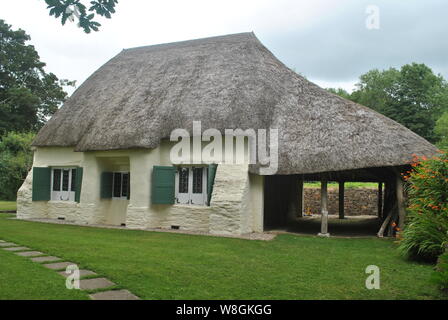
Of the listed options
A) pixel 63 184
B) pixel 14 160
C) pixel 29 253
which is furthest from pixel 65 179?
pixel 29 253

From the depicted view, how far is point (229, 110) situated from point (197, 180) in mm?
2761

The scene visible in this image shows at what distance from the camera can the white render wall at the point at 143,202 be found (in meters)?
12.7

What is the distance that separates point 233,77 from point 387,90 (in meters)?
40.3

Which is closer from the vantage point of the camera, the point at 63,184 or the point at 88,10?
the point at 88,10

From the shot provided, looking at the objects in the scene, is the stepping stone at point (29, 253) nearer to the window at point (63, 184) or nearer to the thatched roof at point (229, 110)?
the thatched roof at point (229, 110)

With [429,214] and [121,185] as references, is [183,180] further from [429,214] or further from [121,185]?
[429,214]

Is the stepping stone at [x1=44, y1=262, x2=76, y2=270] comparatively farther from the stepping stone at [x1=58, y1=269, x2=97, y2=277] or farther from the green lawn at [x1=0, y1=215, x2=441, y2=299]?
the stepping stone at [x1=58, y1=269, x2=97, y2=277]

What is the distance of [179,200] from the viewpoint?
1423 centimetres

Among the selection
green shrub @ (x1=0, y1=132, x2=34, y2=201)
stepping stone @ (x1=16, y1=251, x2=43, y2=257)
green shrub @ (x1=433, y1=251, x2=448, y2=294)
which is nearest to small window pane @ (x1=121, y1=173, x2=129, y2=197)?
stepping stone @ (x1=16, y1=251, x2=43, y2=257)

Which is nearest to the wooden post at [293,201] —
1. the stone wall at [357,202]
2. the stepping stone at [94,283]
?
the stone wall at [357,202]

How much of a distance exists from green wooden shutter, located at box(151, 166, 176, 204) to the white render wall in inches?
12.4

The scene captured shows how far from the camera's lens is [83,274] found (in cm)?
661

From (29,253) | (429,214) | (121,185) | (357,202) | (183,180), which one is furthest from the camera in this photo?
(357,202)

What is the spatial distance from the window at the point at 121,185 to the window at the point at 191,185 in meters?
2.46
